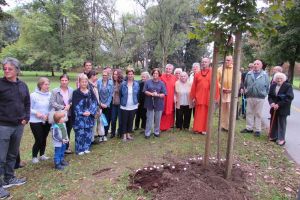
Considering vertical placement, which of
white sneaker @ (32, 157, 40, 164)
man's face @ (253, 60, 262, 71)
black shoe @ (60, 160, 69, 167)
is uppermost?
man's face @ (253, 60, 262, 71)

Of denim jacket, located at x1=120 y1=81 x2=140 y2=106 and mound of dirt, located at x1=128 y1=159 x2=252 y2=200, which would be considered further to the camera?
denim jacket, located at x1=120 y1=81 x2=140 y2=106

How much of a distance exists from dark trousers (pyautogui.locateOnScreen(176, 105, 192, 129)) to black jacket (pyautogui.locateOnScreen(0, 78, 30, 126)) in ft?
15.9

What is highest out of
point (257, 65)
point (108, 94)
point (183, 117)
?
point (257, 65)

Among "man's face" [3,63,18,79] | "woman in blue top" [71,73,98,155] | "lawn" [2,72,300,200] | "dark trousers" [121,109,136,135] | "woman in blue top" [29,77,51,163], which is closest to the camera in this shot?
"man's face" [3,63,18,79]

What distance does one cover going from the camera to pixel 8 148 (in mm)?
5086

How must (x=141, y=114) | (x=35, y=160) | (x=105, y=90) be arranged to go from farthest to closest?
(x=141, y=114)
(x=105, y=90)
(x=35, y=160)

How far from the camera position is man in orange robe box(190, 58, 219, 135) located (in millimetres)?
8211

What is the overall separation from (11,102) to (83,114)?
1992 mm

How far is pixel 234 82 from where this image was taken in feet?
14.9

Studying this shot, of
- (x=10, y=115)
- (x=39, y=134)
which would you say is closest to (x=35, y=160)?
(x=39, y=134)

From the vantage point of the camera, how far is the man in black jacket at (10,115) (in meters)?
4.77

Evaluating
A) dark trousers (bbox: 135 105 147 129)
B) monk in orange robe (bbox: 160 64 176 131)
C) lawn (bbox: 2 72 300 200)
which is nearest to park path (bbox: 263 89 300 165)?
lawn (bbox: 2 72 300 200)

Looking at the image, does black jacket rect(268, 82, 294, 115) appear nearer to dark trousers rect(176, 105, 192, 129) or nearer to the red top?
dark trousers rect(176, 105, 192, 129)

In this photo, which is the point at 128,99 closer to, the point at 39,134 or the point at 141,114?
the point at 141,114
